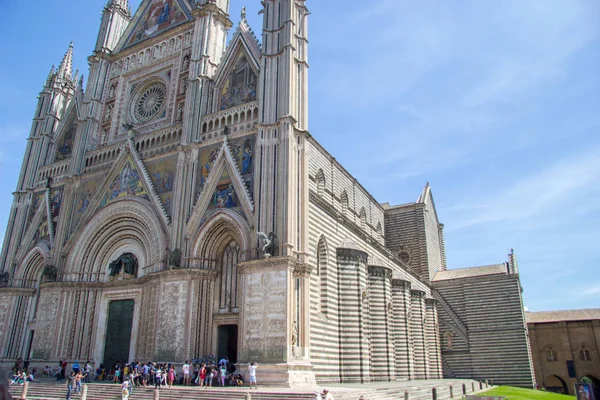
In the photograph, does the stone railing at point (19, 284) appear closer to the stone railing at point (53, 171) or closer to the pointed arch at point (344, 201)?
the stone railing at point (53, 171)

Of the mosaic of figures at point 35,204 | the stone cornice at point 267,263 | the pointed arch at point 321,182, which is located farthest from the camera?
the mosaic of figures at point 35,204

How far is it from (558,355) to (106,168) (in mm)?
40281

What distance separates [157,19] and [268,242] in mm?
19444

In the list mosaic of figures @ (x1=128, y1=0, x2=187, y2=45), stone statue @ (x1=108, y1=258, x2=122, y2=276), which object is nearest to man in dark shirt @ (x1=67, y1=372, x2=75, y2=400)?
stone statue @ (x1=108, y1=258, x2=122, y2=276)

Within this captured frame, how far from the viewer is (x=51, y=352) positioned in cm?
2517

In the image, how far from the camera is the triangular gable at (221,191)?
22.6 m

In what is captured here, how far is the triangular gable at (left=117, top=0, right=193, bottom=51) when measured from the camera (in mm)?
30594

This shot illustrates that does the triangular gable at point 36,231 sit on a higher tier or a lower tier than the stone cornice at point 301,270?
higher

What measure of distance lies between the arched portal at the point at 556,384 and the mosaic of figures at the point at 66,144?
43.0 m

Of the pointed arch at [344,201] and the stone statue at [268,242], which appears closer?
the stone statue at [268,242]

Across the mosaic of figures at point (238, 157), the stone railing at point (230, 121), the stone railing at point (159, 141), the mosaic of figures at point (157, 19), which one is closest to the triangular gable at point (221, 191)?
the mosaic of figures at point (238, 157)

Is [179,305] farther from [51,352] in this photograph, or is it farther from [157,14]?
[157,14]

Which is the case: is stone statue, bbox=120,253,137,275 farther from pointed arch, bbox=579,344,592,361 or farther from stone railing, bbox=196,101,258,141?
pointed arch, bbox=579,344,592,361

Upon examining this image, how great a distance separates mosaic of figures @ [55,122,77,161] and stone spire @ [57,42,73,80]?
5433 millimetres
